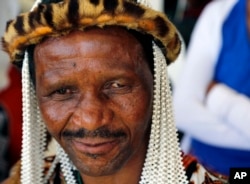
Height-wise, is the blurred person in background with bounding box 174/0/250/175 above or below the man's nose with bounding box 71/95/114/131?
below

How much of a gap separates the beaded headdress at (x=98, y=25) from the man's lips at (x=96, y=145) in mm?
186

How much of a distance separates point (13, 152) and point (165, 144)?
1.84 metres

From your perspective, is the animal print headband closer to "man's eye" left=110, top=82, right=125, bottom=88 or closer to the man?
the man

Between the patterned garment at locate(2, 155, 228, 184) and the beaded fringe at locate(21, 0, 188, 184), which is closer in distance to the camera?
the beaded fringe at locate(21, 0, 188, 184)

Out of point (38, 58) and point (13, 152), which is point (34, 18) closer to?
point (38, 58)

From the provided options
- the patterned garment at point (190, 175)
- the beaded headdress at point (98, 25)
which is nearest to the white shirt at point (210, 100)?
the patterned garment at point (190, 175)

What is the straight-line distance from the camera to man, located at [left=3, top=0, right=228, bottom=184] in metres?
1.67

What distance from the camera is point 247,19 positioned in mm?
2969

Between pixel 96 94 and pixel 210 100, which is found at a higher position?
pixel 96 94

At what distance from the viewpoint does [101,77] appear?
1677mm

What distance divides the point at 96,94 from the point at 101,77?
0.15 feet

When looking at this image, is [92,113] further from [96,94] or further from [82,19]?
[82,19]

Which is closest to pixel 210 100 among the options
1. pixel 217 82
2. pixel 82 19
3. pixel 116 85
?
pixel 217 82

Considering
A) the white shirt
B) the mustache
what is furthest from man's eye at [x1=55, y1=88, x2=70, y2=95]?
the white shirt
